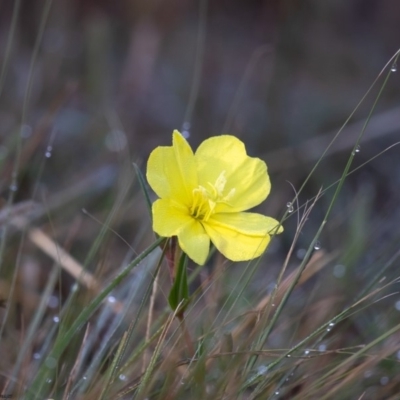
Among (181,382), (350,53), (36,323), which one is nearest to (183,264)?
(181,382)

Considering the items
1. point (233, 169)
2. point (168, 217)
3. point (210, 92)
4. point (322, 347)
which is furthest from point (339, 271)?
point (210, 92)

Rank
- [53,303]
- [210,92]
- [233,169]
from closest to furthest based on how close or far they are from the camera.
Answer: [233,169] → [53,303] → [210,92]

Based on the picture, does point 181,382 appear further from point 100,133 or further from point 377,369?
point 100,133

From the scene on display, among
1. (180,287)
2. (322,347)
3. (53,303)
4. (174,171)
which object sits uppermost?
(174,171)

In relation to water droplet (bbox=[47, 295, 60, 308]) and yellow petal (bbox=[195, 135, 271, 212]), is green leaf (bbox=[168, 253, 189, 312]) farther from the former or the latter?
water droplet (bbox=[47, 295, 60, 308])

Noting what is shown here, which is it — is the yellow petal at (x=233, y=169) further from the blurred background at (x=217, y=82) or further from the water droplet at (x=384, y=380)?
the blurred background at (x=217, y=82)

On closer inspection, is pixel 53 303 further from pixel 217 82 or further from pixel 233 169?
pixel 217 82
